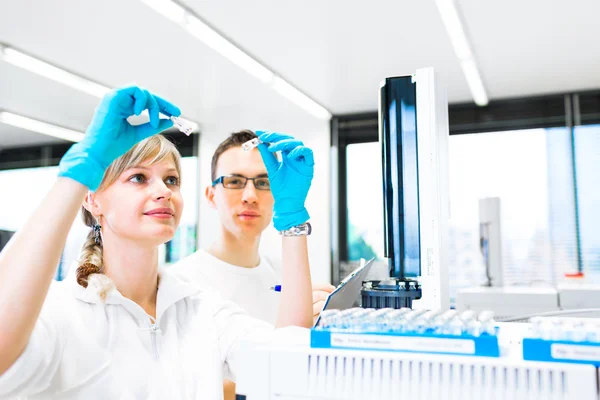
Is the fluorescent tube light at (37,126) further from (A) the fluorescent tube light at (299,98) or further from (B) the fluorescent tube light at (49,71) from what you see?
(A) the fluorescent tube light at (299,98)

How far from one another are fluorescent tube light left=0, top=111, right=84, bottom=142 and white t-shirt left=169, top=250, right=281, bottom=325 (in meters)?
4.33

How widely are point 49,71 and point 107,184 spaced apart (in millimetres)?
3400

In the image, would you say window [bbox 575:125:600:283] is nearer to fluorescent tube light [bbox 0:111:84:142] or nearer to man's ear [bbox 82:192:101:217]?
man's ear [bbox 82:192:101:217]

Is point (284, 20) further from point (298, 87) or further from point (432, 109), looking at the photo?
point (432, 109)

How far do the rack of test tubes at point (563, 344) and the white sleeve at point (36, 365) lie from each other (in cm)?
77

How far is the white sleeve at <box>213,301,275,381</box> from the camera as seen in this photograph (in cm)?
128

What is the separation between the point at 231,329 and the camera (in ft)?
4.35

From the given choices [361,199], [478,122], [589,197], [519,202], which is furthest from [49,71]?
[589,197]

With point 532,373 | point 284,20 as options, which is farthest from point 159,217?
point 284,20

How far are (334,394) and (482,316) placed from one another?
0.64 feet

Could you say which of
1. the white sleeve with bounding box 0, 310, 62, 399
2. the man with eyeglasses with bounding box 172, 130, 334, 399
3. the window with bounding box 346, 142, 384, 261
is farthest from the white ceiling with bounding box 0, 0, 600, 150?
the white sleeve with bounding box 0, 310, 62, 399

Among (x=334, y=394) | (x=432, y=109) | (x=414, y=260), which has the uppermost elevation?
(x=432, y=109)

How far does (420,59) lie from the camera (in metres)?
4.02

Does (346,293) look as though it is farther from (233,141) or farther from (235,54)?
(235,54)
